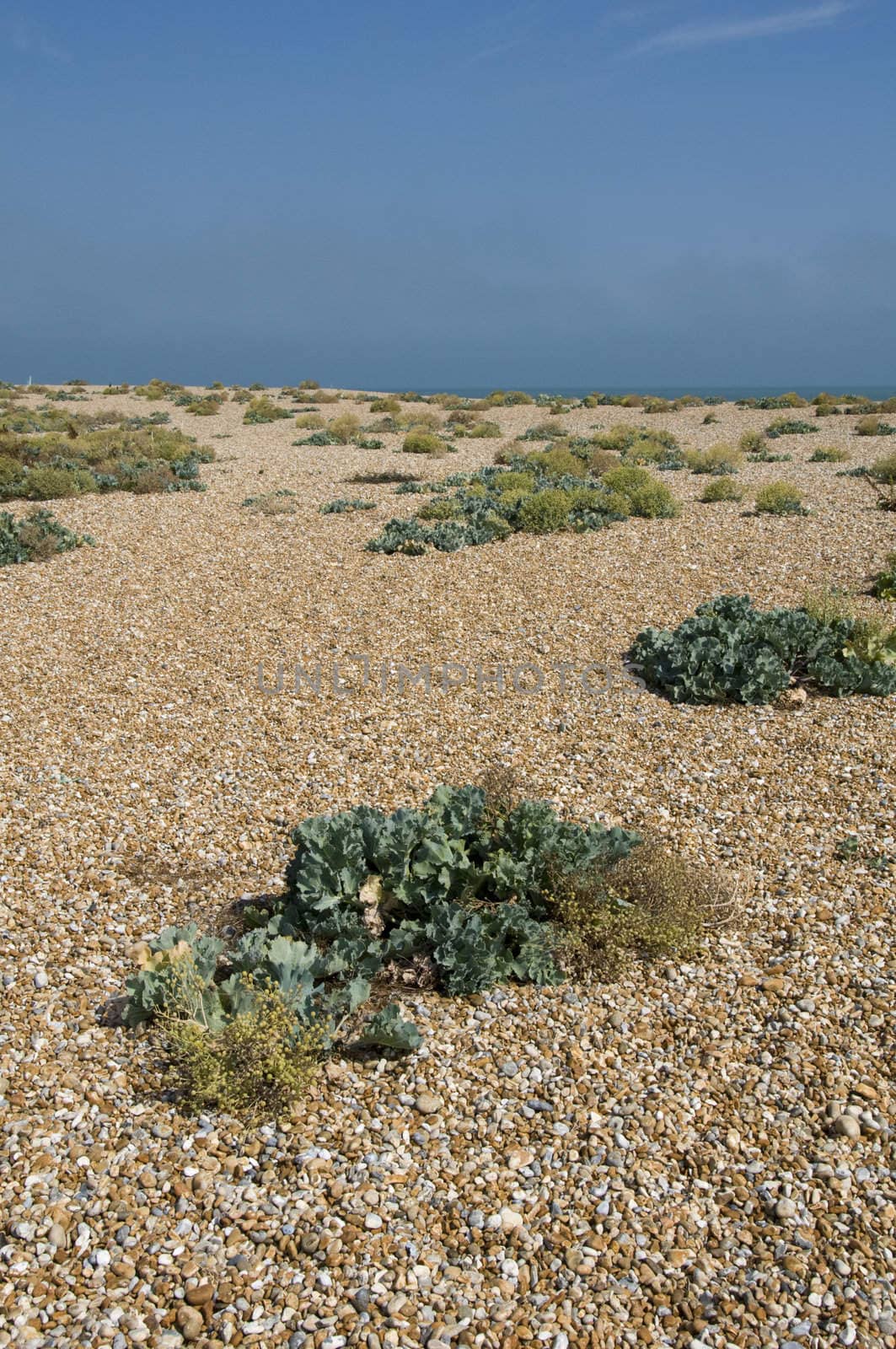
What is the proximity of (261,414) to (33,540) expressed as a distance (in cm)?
1992

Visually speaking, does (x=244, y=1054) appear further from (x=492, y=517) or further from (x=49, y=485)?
(x=49, y=485)

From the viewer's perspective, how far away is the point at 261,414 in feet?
104

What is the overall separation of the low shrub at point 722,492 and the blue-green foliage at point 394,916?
453 inches

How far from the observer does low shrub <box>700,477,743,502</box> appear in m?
15.4

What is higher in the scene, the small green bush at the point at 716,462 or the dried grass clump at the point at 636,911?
the small green bush at the point at 716,462

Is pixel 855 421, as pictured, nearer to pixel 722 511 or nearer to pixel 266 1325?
pixel 722 511

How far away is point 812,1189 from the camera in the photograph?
3.44 meters

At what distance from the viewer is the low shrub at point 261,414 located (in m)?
31.0

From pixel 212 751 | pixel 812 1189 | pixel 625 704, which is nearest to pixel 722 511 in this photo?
pixel 625 704

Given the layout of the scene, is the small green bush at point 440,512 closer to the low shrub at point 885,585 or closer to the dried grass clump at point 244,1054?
the low shrub at point 885,585

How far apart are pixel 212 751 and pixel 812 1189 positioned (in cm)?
519

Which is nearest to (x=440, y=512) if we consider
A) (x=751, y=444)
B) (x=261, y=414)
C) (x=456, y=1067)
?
(x=456, y=1067)

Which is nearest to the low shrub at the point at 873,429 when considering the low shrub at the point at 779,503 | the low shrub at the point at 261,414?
the low shrub at the point at 779,503

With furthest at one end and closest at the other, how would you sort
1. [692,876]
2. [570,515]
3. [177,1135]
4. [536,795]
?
[570,515] → [536,795] → [692,876] → [177,1135]
